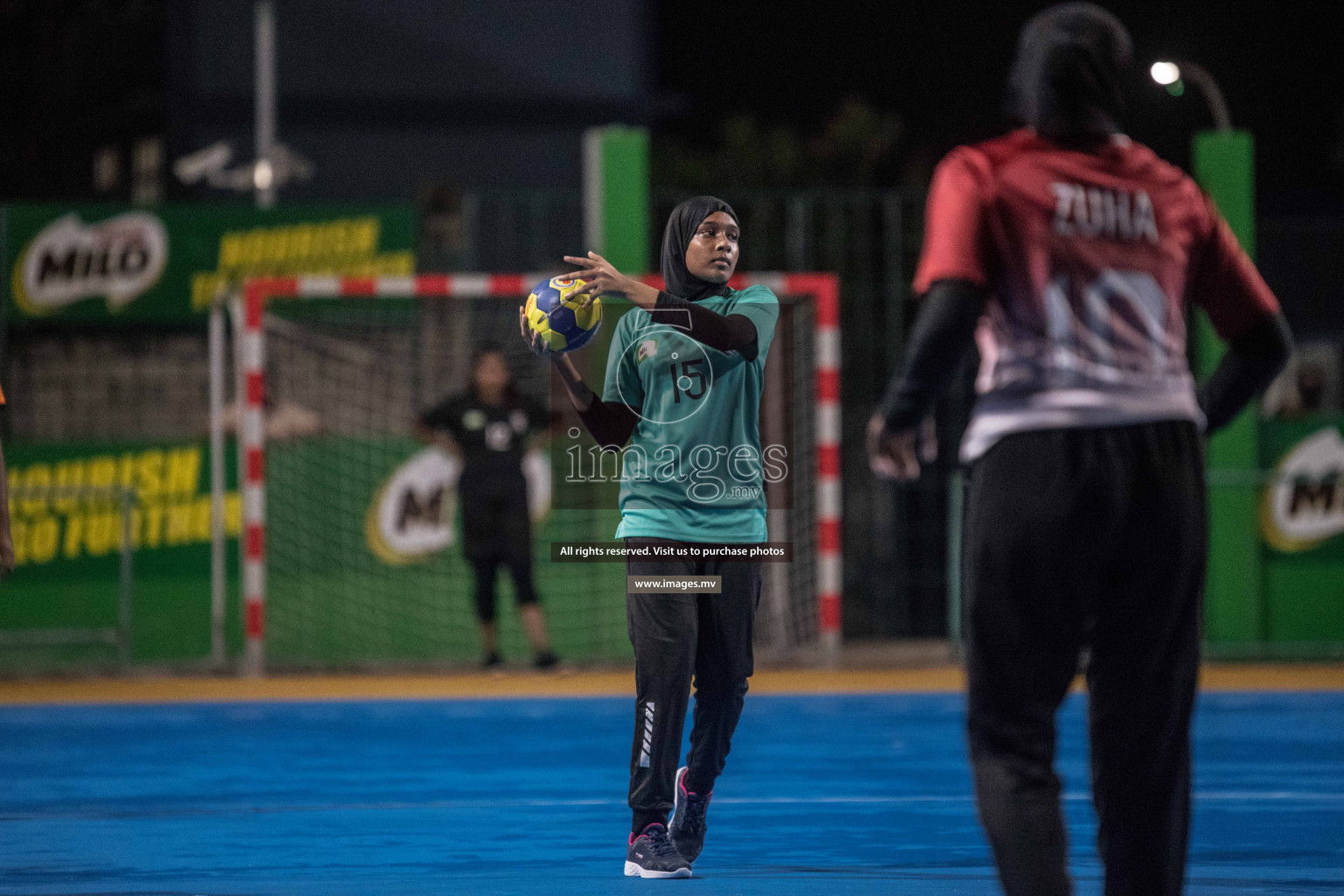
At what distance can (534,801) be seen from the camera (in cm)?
745

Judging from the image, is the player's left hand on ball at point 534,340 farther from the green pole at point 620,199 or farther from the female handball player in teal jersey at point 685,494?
the green pole at point 620,199

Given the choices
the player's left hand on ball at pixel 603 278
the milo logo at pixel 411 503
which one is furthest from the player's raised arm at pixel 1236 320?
the milo logo at pixel 411 503

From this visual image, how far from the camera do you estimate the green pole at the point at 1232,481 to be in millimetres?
14000

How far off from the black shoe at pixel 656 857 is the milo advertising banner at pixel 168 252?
8861 mm

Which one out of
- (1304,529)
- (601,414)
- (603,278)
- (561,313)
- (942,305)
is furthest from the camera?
(1304,529)

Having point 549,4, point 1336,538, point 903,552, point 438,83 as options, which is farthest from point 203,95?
point 1336,538

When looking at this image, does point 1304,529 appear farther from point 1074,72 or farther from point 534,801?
point 1074,72

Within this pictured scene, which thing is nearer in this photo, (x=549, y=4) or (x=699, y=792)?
(x=699, y=792)

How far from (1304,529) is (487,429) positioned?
6.24 meters

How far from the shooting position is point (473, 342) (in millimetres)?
14172

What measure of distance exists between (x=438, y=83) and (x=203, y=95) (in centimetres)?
301

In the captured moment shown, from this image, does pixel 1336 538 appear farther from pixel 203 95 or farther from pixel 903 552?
pixel 203 95

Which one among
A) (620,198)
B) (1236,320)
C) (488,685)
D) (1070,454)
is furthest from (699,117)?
(1070,454)

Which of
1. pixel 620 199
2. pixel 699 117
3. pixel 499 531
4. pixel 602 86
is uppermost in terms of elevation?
pixel 699 117
